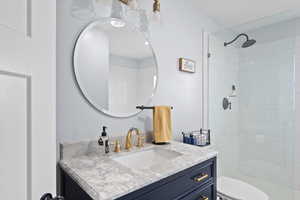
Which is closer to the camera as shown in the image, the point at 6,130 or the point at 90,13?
the point at 6,130

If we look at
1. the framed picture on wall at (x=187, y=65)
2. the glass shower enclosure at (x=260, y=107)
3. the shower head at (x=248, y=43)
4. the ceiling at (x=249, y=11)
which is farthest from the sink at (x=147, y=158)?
the shower head at (x=248, y=43)

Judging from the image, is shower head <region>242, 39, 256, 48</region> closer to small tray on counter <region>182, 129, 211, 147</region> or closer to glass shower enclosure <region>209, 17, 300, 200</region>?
glass shower enclosure <region>209, 17, 300, 200</region>

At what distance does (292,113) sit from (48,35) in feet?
8.84

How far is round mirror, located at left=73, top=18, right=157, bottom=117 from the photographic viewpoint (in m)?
1.15

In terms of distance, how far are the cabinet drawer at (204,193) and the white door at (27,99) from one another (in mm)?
786

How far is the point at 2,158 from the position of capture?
0.48 meters

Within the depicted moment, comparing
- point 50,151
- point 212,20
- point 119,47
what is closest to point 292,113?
point 212,20

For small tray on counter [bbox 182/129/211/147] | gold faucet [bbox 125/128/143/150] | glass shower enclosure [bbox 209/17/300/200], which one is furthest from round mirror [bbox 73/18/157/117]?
glass shower enclosure [bbox 209/17/300/200]

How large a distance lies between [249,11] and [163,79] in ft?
4.97

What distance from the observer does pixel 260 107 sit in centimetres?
235

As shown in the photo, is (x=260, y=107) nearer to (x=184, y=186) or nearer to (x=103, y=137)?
(x=184, y=186)

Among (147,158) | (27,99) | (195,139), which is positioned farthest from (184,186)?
(27,99)

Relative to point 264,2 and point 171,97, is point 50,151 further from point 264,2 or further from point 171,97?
point 264,2

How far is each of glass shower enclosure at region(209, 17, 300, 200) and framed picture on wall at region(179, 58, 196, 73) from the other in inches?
14.8
